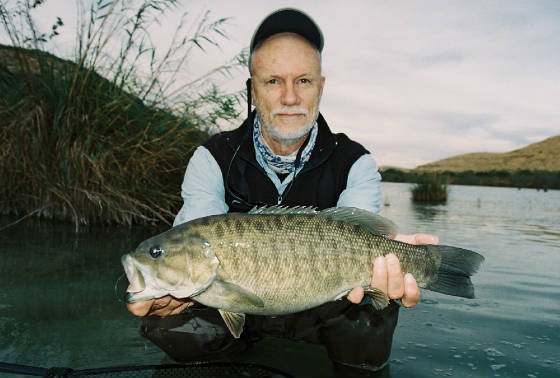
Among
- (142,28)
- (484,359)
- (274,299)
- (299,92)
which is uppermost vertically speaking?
(142,28)

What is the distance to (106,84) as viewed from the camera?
6.34m

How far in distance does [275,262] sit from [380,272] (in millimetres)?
624

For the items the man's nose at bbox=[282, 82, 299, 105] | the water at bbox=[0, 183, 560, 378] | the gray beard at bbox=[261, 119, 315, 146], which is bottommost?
the water at bbox=[0, 183, 560, 378]

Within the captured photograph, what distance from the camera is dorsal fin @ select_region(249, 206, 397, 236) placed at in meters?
2.56

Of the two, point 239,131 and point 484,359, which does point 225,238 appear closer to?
point 239,131

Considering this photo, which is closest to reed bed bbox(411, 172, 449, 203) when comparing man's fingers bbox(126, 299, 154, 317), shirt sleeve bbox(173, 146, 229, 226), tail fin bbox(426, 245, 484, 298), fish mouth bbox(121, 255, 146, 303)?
shirt sleeve bbox(173, 146, 229, 226)

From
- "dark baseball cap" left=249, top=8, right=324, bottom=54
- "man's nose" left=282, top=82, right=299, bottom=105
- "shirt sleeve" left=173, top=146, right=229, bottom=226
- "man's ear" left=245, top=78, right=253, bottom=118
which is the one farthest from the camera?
"man's ear" left=245, top=78, right=253, bottom=118

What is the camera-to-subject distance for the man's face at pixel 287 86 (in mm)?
3301

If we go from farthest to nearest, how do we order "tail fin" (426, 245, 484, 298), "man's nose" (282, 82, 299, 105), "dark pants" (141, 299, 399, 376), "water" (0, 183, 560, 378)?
1. "man's nose" (282, 82, 299, 105)
2. "water" (0, 183, 560, 378)
3. "dark pants" (141, 299, 399, 376)
4. "tail fin" (426, 245, 484, 298)

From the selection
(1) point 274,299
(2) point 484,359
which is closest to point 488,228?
(2) point 484,359

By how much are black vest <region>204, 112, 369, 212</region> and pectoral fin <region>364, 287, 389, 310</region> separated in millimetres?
983

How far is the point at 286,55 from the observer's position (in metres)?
3.33

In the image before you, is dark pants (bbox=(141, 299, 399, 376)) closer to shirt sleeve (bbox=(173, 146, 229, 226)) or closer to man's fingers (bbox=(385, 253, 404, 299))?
man's fingers (bbox=(385, 253, 404, 299))

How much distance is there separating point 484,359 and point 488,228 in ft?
24.9
